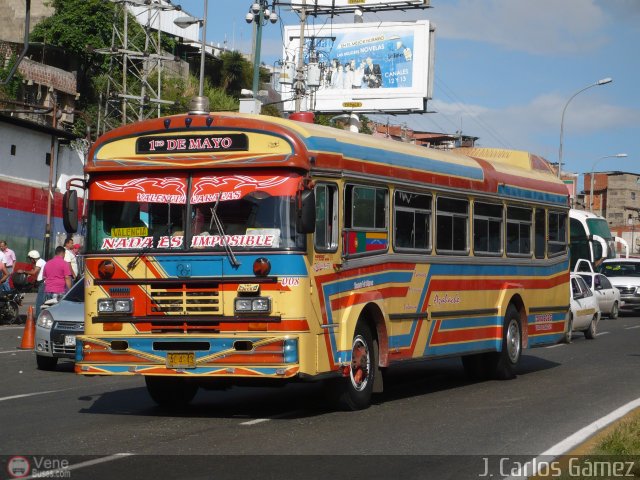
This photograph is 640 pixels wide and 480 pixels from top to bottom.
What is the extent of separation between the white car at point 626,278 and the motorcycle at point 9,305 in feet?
71.9

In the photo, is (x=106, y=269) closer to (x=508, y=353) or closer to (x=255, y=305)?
(x=255, y=305)

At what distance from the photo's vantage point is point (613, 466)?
8.89m

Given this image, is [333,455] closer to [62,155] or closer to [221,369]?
[221,369]

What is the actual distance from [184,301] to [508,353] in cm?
691

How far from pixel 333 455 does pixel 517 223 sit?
889 cm

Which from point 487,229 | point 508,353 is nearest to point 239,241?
point 487,229

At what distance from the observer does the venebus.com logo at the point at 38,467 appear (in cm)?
891

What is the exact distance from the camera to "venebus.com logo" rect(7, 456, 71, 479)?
29.2 ft

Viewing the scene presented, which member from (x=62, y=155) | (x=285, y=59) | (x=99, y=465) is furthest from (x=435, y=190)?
(x=285, y=59)

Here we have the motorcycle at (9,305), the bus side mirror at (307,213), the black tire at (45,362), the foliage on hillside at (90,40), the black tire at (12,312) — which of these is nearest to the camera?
the bus side mirror at (307,213)

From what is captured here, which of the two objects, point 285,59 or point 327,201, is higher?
point 285,59

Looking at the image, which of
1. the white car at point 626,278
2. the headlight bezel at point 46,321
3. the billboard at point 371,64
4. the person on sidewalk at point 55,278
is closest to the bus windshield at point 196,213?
the headlight bezel at point 46,321

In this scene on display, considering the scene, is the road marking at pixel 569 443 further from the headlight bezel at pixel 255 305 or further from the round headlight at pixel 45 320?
the round headlight at pixel 45 320

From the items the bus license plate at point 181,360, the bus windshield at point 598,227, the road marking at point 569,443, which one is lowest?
the road marking at point 569,443
